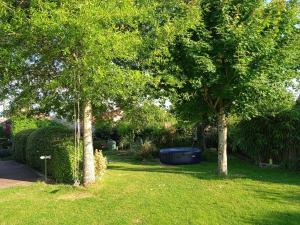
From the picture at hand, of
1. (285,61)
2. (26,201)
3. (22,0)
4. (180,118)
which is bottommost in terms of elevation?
(26,201)

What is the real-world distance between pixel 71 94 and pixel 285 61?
5787 millimetres

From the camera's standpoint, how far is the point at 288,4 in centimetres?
1023

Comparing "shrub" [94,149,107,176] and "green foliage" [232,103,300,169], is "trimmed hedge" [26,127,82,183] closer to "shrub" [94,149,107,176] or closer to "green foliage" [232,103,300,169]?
"shrub" [94,149,107,176]

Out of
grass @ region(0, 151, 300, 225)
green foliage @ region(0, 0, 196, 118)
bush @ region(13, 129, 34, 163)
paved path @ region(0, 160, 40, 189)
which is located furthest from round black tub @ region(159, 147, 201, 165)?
bush @ region(13, 129, 34, 163)

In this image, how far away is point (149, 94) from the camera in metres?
9.92

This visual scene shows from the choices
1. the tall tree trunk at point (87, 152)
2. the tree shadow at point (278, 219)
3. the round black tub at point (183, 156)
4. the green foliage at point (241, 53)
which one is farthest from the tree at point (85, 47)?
the round black tub at point (183, 156)

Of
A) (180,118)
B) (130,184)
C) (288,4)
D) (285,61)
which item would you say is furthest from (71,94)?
(288,4)

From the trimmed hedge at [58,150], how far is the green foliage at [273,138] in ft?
22.1

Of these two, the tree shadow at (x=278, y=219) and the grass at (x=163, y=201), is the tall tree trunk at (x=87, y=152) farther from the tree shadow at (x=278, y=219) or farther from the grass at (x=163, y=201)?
the tree shadow at (x=278, y=219)

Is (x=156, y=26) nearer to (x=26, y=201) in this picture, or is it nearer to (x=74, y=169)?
(x=74, y=169)

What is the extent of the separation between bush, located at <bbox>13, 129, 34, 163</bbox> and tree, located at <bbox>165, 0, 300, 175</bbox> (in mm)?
8937

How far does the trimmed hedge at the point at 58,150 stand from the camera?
10438 millimetres

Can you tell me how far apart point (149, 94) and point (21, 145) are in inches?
378

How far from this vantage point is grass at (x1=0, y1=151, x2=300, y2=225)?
6867mm
